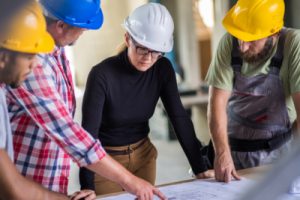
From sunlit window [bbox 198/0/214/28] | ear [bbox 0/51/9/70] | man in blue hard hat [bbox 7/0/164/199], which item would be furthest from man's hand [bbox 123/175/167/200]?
sunlit window [bbox 198/0/214/28]

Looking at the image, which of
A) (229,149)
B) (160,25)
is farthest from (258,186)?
(229,149)

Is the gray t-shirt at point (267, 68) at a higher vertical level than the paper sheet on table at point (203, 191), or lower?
higher

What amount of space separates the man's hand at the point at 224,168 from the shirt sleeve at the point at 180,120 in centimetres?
7

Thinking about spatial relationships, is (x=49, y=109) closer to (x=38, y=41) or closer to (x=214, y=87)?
(x=38, y=41)

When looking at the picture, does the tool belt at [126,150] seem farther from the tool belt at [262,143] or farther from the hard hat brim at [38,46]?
the hard hat brim at [38,46]

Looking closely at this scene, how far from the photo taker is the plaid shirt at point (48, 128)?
141 cm

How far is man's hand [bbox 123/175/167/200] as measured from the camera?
1.57m

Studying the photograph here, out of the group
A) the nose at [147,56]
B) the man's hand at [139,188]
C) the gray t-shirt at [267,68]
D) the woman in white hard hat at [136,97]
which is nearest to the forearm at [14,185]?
the man's hand at [139,188]

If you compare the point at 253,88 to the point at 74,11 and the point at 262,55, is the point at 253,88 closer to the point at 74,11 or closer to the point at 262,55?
the point at 262,55

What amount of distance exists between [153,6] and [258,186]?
1543mm

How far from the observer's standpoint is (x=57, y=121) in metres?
1.41

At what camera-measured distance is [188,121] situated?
2023mm

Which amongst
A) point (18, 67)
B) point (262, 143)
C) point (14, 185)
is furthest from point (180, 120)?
point (18, 67)

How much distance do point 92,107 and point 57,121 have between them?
37cm
